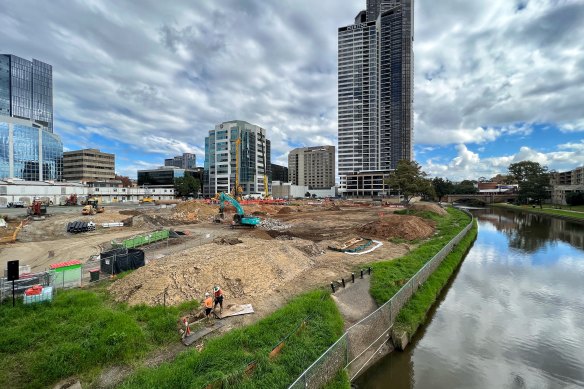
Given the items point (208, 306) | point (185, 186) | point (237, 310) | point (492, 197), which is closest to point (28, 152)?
point (185, 186)

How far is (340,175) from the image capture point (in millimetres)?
167625

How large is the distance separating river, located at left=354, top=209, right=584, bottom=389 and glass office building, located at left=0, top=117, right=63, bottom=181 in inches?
5664

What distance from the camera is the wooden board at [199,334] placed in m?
11.3

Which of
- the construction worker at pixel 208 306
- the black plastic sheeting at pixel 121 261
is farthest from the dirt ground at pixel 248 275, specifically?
the black plastic sheeting at pixel 121 261

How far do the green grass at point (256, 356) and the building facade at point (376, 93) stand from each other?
156056 millimetres

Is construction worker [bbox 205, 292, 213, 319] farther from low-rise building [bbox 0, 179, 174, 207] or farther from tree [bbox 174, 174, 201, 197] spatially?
tree [bbox 174, 174, 201, 197]

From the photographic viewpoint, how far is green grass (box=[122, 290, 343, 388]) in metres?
8.60

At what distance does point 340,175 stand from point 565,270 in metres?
142

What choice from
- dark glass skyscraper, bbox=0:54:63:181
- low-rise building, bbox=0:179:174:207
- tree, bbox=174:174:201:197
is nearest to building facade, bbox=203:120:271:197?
tree, bbox=174:174:201:197

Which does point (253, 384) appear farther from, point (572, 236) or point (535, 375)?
point (572, 236)

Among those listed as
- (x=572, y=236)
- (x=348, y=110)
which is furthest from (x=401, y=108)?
(x=572, y=236)

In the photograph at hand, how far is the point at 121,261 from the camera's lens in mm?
21031

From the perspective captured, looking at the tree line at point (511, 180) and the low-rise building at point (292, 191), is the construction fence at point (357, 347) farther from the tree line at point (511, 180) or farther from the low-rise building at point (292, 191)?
the low-rise building at point (292, 191)

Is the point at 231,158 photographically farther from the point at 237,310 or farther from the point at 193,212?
the point at 237,310
